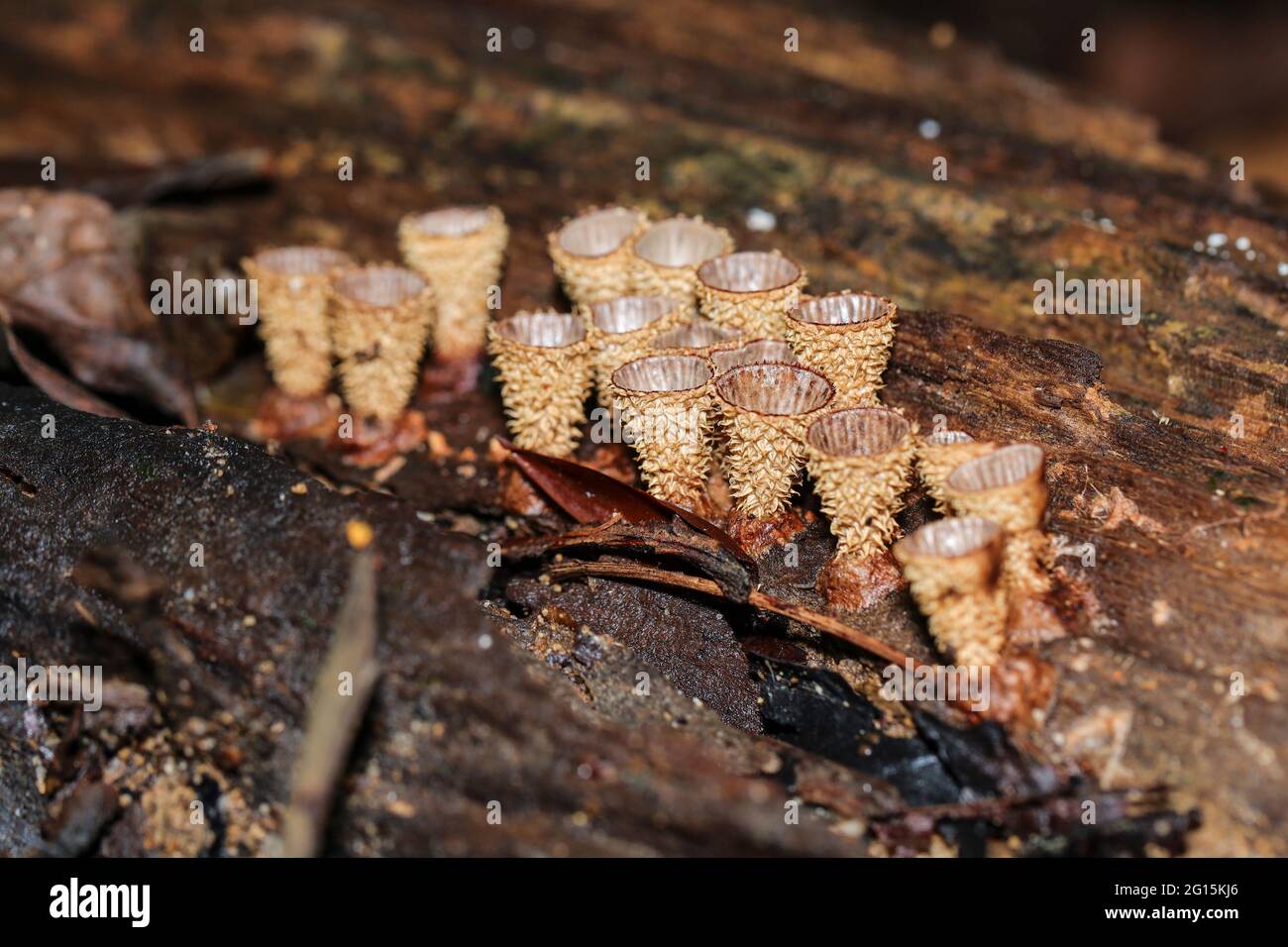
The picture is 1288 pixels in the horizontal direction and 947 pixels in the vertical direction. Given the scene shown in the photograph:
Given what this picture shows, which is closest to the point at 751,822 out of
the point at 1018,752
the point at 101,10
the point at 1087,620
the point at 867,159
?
the point at 1018,752

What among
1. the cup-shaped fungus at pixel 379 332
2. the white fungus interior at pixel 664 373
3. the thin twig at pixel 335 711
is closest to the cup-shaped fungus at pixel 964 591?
the white fungus interior at pixel 664 373

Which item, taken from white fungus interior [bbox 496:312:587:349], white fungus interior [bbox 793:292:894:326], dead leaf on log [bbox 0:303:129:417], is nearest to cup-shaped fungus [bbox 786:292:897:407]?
white fungus interior [bbox 793:292:894:326]

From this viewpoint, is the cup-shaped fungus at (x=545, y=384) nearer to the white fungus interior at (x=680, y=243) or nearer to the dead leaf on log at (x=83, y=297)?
the white fungus interior at (x=680, y=243)

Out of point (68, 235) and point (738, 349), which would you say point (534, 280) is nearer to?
point (738, 349)

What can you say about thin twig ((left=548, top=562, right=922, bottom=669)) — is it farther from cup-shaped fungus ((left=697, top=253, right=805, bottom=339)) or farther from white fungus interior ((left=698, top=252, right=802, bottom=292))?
white fungus interior ((left=698, top=252, right=802, bottom=292))

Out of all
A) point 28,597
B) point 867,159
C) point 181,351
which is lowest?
point 28,597

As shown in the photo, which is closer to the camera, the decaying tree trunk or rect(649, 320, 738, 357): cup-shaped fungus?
the decaying tree trunk

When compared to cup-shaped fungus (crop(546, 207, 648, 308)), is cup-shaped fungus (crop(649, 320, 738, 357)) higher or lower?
lower
